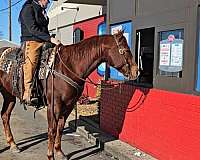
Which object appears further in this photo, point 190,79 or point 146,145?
point 146,145

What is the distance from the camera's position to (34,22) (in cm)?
673

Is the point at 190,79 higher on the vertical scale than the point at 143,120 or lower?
higher

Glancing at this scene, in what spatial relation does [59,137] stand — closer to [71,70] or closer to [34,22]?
[71,70]

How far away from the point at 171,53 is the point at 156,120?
1124mm

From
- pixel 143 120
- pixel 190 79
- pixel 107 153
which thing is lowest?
pixel 107 153

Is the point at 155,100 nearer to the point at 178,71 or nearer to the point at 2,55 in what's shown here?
the point at 178,71

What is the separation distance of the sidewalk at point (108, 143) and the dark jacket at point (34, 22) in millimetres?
2310

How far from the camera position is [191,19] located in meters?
5.52

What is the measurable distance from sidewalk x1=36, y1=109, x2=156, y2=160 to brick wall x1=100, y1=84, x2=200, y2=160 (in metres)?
0.12

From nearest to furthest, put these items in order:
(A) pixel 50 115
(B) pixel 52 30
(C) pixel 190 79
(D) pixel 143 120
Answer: (C) pixel 190 79
(A) pixel 50 115
(D) pixel 143 120
(B) pixel 52 30

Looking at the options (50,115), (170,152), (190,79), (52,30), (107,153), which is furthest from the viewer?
(52,30)

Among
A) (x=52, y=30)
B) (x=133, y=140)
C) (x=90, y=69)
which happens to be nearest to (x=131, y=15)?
(x=90, y=69)

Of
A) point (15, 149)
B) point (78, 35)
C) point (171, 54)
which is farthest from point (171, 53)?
point (78, 35)

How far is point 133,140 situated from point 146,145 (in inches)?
20.9
